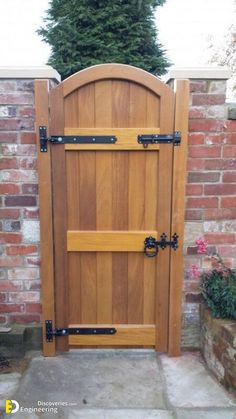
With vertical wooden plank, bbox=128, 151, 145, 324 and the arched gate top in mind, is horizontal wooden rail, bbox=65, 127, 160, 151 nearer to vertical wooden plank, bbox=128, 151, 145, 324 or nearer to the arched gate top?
vertical wooden plank, bbox=128, 151, 145, 324

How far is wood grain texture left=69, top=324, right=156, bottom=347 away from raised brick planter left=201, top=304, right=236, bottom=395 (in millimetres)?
394

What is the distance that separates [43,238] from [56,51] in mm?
3523

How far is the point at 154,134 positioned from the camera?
2293mm

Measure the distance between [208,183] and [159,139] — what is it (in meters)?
0.48

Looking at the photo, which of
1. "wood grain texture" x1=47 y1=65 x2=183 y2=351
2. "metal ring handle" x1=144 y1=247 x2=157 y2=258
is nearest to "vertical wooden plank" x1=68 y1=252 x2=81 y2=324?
"wood grain texture" x1=47 y1=65 x2=183 y2=351

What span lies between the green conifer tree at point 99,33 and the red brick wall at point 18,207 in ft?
8.84

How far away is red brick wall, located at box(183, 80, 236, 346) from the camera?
7.58 feet

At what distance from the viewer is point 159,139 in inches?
90.3

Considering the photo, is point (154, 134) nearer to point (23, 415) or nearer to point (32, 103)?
point (32, 103)

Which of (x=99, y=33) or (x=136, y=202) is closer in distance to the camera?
(x=136, y=202)

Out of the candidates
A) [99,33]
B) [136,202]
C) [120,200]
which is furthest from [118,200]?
[99,33]

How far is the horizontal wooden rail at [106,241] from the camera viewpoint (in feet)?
7.93

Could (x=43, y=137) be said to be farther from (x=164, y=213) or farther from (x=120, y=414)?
(x=120, y=414)

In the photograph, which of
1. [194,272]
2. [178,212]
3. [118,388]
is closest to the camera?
[118,388]
